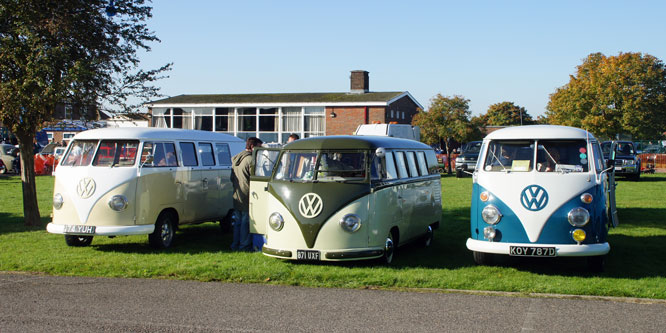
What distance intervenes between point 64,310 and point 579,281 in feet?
21.4

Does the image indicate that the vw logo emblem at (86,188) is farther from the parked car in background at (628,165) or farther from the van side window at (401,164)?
the parked car in background at (628,165)

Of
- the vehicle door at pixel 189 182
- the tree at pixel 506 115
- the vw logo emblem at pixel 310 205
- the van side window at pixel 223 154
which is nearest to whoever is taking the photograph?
the vw logo emblem at pixel 310 205

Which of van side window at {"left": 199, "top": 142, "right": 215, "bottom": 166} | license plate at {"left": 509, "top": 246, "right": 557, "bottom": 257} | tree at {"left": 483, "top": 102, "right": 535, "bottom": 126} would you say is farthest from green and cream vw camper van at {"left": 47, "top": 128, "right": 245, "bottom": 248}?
tree at {"left": 483, "top": 102, "right": 535, "bottom": 126}

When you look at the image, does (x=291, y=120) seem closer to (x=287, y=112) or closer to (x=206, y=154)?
(x=287, y=112)

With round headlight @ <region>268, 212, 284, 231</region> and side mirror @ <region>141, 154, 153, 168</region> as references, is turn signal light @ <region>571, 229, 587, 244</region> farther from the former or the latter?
side mirror @ <region>141, 154, 153, 168</region>

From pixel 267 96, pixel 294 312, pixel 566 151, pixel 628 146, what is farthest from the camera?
pixel 267 96

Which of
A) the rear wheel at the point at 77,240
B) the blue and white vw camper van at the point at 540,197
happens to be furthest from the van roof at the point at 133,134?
the blue and white vw camper van at the point at 540,197

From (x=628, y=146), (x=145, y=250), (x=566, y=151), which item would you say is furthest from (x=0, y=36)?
(x=628, y=146)

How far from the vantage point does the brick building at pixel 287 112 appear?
43562 mm

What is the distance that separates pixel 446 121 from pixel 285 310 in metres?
32.8

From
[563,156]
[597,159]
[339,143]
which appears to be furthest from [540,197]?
[339,143]

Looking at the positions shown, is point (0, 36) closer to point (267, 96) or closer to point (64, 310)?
point (64, 310)

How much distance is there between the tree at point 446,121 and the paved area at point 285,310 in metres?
31.3

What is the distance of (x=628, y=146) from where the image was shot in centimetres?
3078
